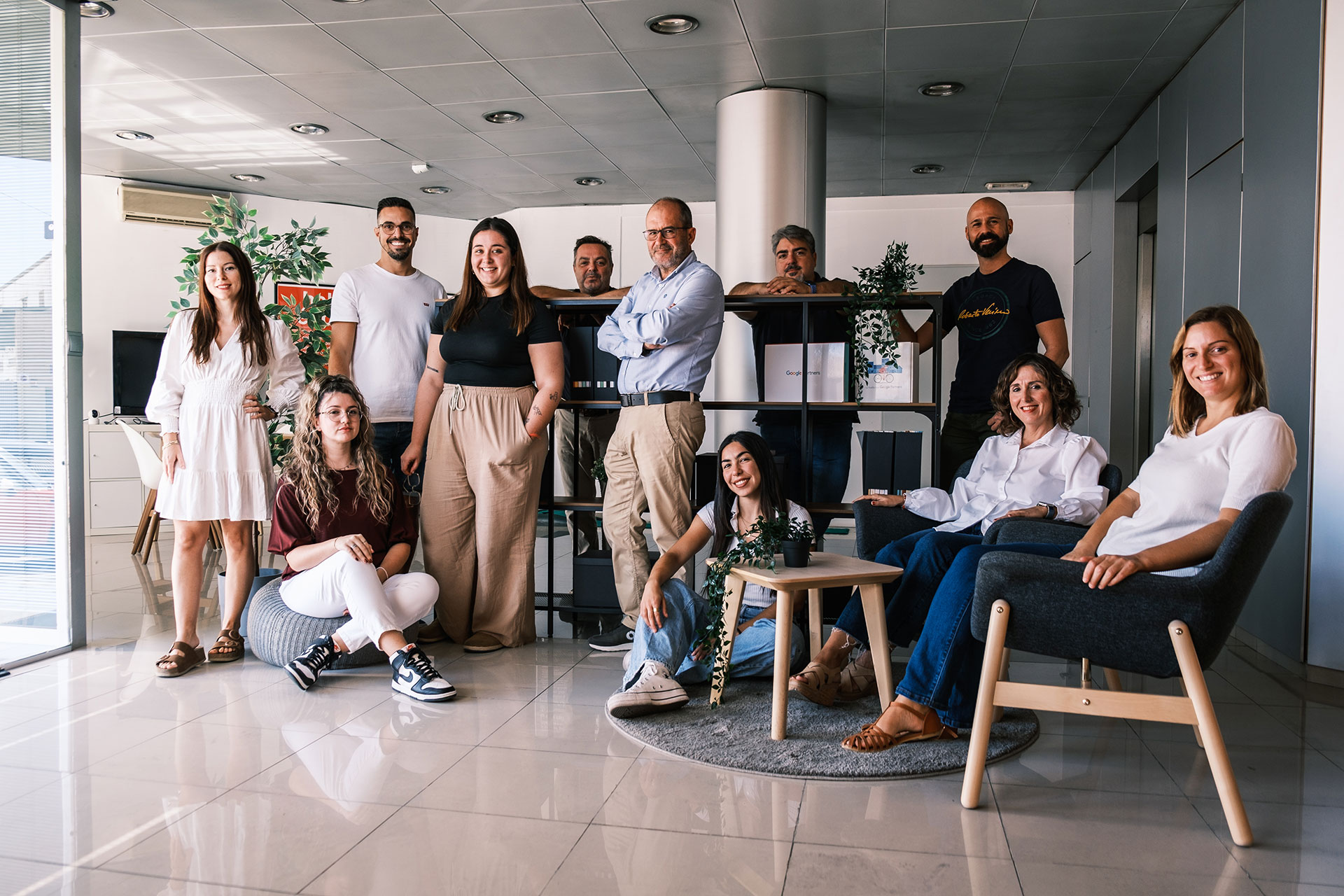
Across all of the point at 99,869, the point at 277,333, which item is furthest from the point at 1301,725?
the point at 277,333

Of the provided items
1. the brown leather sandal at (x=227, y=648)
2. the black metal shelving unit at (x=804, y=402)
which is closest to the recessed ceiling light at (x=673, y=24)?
the black metal shelving unit at (x=804, y=402)

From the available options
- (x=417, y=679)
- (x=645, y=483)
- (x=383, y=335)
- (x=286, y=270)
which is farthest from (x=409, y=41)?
(x=417, y=679)

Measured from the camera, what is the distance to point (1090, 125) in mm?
6387

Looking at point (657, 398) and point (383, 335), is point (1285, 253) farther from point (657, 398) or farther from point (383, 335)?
point (383, 335)

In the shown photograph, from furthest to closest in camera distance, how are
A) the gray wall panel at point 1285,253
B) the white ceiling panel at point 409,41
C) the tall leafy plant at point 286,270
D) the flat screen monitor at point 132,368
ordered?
the flat screen monitor at point 132,368
the white ceiling panel at point 409,41
the tall leafy plant at point 286,270
the gray wall panel at point 1285,253

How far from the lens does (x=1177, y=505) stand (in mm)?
2404

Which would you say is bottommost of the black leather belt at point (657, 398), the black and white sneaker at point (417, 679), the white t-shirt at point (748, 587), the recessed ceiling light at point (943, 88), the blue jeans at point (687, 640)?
the black and white sneaker at point (417, 679)

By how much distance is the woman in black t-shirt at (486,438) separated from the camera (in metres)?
3.87

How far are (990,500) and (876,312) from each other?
3.04 feet

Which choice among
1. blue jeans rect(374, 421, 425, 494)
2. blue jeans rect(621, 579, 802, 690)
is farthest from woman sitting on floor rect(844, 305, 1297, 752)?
blue jeans rect(374, 421, 425, 494)

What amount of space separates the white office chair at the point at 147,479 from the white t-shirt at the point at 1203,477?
5.64 metres

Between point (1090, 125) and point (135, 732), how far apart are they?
628 cm

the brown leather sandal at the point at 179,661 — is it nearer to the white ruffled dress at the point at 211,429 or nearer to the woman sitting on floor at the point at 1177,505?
the white ruffled dress at the point at 211,429

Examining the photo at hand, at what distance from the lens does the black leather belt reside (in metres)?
3.81
